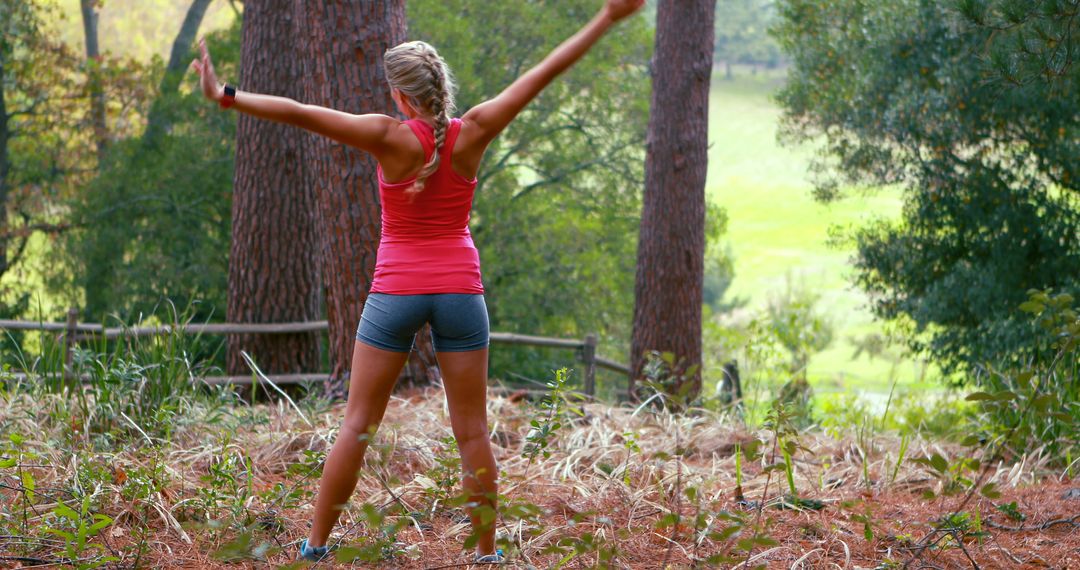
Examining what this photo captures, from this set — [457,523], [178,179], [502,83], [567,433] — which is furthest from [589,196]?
[457,523]

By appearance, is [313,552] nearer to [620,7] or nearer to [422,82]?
[422,82]

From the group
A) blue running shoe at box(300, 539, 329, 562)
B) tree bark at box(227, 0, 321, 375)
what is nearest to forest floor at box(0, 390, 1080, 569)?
blue running shoe at box(300, 539, 329, 562)

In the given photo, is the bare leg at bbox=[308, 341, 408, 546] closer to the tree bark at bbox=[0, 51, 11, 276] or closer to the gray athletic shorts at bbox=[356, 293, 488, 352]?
the gray athletic shorts at bbox=[356, 293, 488, 352]

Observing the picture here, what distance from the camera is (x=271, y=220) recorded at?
9.13m

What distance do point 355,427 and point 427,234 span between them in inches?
→ 26.3

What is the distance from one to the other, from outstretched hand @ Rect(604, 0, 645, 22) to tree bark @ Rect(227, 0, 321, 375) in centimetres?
627

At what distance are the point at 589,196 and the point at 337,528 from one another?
17.9 m

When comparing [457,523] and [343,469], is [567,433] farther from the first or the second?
[343,469]

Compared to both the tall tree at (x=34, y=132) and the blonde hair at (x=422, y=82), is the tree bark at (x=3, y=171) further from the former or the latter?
the blonde hair at (x=422, y=82)

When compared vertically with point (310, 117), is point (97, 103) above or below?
above

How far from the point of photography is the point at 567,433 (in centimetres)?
541

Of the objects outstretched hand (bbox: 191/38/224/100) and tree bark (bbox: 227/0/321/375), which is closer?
outstretched hand (bbox: 191/38/224/100)

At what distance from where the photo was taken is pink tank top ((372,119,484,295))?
10.7 ft

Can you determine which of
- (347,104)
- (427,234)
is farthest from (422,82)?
(347,104)
